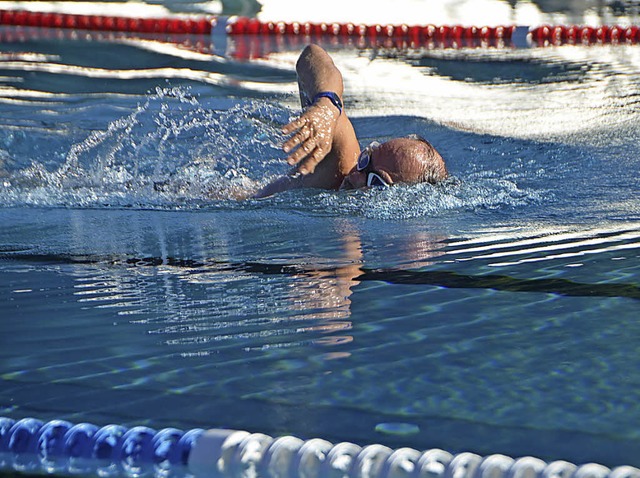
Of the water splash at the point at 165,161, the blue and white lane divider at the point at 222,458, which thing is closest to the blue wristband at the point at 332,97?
the water splash at the point at 165,161

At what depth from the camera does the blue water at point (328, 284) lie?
4.97 feet

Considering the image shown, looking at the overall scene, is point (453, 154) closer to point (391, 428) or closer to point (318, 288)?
point (318, 288)

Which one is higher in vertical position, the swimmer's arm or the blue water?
the swimmer's arm

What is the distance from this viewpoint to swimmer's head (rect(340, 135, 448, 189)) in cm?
319

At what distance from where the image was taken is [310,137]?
2877 millimetres

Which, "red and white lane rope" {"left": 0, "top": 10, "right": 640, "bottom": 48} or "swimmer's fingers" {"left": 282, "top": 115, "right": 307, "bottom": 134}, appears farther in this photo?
"red and white lane rope" {"left": 0, "top": 10, "right": 640, "bottom": 48}

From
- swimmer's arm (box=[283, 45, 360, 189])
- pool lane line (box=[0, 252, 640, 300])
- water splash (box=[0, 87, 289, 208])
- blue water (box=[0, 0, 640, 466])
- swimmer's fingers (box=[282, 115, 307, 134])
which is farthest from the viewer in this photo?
water splash (box=[0, 87, 289, 208])

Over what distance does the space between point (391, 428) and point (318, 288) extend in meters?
A: 0.74

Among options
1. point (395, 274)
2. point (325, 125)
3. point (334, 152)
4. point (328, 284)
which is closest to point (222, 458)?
point (328, 284)

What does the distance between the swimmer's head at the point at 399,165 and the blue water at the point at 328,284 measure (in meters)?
0.06

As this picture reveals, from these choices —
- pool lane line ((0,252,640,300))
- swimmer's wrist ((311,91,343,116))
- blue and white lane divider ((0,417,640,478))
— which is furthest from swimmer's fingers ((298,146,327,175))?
Answer: blue and white lane divider ((0,417,640,478))

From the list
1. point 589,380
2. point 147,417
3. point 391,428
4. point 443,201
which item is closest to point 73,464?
point 147,417

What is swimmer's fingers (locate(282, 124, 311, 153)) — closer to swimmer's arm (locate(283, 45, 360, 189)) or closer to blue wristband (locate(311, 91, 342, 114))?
swimmer's arm (locate(283, 45, 360, 189))

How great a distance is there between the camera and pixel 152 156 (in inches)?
169
